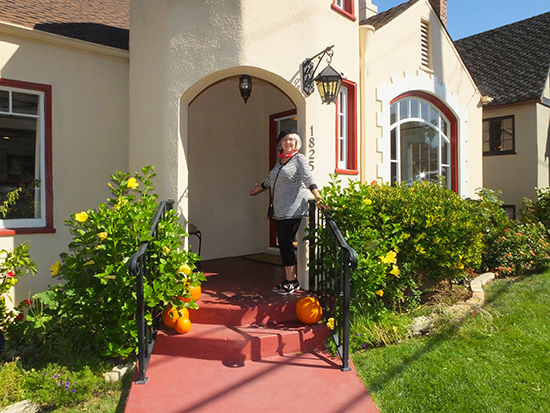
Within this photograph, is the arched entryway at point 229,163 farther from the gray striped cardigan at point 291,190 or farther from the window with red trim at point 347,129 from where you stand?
the gray striped cardigan at point 291,190

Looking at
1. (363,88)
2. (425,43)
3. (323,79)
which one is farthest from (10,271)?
(425,43)

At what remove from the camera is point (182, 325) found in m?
3.95

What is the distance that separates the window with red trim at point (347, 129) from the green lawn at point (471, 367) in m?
2.70

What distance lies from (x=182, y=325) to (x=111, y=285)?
754mm

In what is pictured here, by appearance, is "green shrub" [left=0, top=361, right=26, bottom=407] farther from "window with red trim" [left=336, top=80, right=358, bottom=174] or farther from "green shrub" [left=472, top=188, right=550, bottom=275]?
"green shrub" [left=472, top=188, right=550, bottom=275]

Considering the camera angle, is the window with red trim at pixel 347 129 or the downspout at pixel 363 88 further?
the downspout at pixel 363 88

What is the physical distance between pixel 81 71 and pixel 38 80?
533 mm

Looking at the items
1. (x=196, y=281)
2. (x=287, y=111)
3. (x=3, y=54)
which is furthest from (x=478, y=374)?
(x=3, y=54)

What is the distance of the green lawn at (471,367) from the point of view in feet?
10.4

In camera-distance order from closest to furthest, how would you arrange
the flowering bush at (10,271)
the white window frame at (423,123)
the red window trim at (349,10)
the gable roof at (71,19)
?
the flowering bush at (10,271) < the gable roof at (71,19) < the red window trim at (349,10) < the white window frame at (423,123)

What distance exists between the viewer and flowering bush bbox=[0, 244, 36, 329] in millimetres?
4371

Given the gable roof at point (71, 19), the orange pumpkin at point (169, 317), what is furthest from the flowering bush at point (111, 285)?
the gable roof at point (71, 19)

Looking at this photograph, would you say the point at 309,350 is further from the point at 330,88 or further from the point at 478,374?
the point at 330,88

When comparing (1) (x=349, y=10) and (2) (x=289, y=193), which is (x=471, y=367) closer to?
(2) (x=289, y=193)
